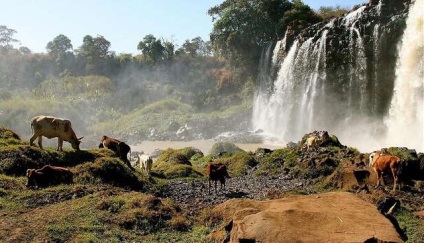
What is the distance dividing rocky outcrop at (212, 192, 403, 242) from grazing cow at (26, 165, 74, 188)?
843cm

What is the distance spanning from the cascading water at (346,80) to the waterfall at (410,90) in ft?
0.37

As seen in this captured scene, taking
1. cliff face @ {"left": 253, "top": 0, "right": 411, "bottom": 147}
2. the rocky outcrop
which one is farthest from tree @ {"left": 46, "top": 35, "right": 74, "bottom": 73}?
the rocky outcrop

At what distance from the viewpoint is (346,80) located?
137 ft

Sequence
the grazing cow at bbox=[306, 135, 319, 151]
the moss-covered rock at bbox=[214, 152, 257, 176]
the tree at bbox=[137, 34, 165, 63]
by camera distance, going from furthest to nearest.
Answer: the tree at bbox=[137, 34, 165, 63]
the grazing cow at bbox=[306, 135, 319, 151]
the moss-covered rock at bbox=[214, 152, 257, 176]

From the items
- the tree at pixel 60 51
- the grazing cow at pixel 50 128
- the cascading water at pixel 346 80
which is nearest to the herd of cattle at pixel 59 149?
the grazing cow at pixel 50 128

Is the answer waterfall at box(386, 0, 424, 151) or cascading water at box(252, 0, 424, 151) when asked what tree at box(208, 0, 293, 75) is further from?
waterfall at box(386, 0, 424, 151)

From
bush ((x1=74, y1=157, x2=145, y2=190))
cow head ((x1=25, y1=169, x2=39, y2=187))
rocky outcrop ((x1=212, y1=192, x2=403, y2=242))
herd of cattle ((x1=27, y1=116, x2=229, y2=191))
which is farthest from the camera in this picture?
bush ((x1=74, y1=157, x2=145, y2=190))

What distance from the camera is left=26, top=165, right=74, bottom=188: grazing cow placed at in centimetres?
1424

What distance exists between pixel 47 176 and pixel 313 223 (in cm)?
1047

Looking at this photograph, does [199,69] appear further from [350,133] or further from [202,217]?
Answer: [202,217]

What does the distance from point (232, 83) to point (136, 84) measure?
23.0 meters

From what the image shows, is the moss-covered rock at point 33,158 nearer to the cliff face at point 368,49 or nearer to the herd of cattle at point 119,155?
the herd of cattle at point 119,155

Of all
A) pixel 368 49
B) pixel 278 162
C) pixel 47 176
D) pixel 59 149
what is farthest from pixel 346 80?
pixel 47 176

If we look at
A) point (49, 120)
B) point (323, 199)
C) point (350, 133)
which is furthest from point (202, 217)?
point (350, 133)
